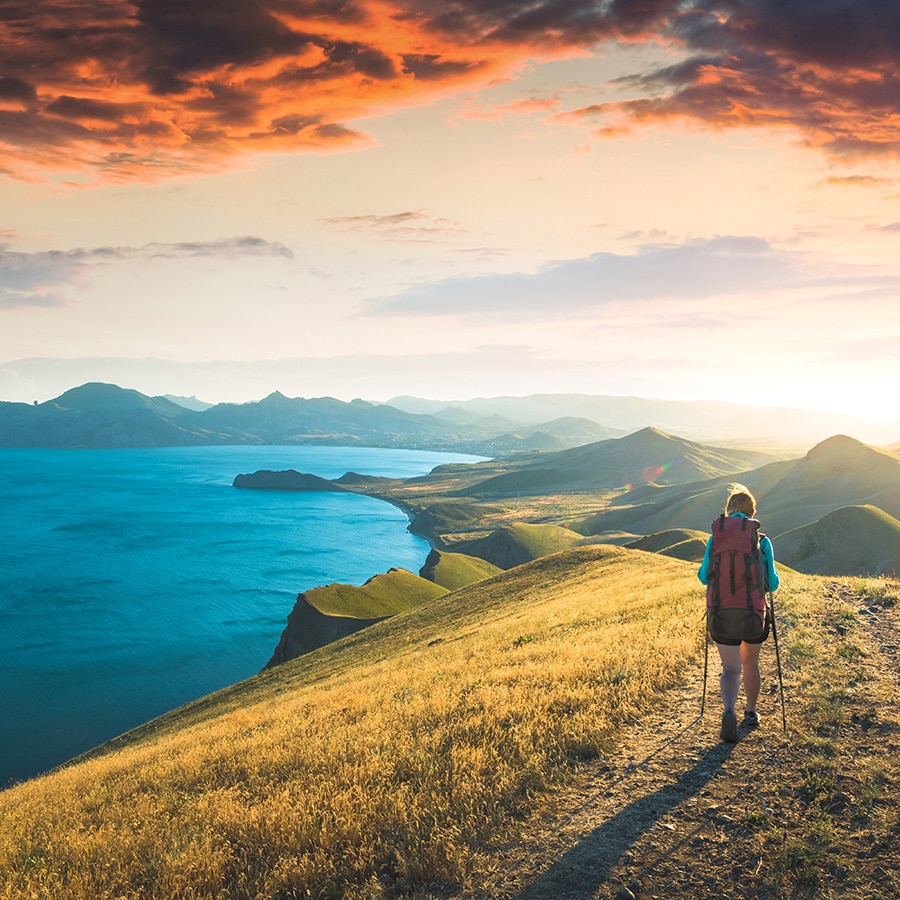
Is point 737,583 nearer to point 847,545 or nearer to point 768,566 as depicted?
point 768,566

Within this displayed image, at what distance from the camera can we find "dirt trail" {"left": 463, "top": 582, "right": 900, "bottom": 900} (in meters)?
6.04

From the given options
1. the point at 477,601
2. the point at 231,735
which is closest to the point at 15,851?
the point at 231,735

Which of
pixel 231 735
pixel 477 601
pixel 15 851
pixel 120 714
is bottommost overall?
pixel 120 714

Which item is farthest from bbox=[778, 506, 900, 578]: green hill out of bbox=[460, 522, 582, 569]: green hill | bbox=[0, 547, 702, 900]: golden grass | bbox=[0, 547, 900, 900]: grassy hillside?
bbox=[0, 547, 702, 900]: golden grass

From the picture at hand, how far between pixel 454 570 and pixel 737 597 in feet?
325

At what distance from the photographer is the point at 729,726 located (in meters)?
8.81

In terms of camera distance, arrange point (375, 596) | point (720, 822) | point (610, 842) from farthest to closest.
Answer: point (375, 596)
point (720, 822)
point (610, 842)

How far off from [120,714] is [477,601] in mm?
52977

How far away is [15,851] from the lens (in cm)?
880

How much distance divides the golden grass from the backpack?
2.66m

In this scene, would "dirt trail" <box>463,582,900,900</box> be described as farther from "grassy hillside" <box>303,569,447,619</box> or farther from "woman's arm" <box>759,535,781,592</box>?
"grassy hillside" <box>303,569,447,619</box>

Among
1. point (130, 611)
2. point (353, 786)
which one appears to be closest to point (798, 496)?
point (130, 611)

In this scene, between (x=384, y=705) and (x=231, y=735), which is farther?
(x=231, y=735)

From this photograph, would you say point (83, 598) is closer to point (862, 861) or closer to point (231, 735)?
point (231, 735)
